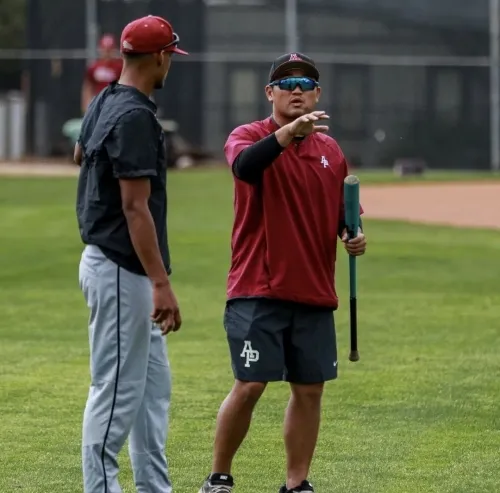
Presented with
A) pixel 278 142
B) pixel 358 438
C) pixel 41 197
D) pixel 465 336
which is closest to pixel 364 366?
pixel 465 336

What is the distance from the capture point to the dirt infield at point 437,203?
67.5 ft

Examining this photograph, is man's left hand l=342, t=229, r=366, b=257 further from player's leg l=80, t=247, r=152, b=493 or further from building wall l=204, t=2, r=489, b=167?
building wall l=204, t=2, r=489, b=167

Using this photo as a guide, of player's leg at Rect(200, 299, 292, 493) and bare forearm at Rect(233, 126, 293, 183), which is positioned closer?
bare forearm at Rect(233, 126, 293, 183)

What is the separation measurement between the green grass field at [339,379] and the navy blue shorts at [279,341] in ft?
2.19

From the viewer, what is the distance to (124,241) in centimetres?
544

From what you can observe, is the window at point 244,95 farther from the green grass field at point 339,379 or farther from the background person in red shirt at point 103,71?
the green grass field at point 339,379

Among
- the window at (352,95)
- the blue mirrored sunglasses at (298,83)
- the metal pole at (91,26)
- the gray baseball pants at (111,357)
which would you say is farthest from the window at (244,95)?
the gray baseball pants at (111,357)

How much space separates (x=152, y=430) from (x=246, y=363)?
482 mm

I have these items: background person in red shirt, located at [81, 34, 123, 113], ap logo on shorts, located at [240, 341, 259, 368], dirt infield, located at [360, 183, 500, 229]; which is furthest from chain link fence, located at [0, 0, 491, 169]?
ap logo on shorts, located at [240, 341, 259, 368]

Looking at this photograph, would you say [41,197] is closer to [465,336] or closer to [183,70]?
[183,70]

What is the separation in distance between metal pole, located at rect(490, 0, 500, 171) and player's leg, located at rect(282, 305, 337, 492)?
2786cm

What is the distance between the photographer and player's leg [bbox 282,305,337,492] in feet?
19.8

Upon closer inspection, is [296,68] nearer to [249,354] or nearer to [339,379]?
[249,354]

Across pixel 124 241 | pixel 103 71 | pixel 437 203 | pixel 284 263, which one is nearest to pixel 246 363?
pixel 284 263
